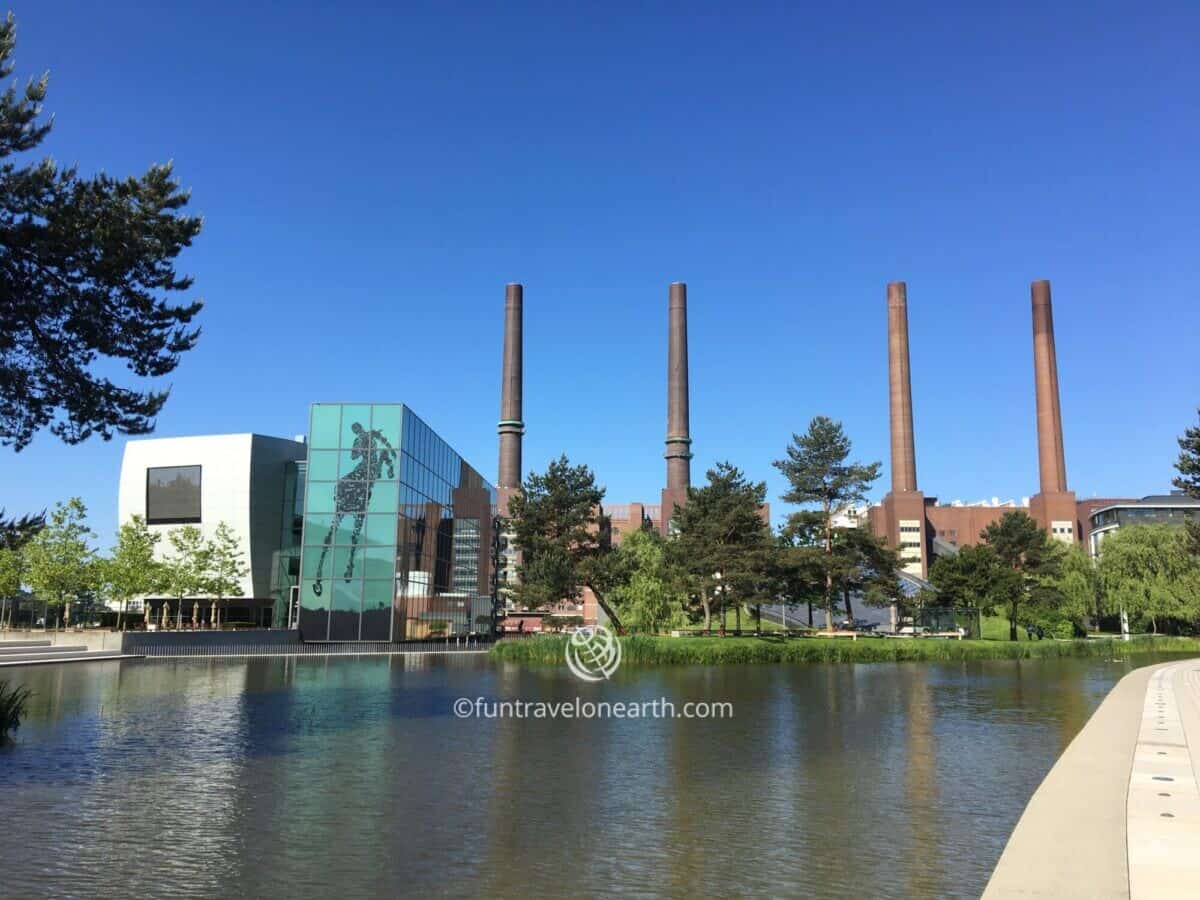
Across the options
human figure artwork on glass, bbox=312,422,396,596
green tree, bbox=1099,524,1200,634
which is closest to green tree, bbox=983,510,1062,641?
green tree, bbox=1099,524,1200,634

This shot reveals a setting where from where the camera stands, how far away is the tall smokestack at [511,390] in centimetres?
11019

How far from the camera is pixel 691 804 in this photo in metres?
11.9

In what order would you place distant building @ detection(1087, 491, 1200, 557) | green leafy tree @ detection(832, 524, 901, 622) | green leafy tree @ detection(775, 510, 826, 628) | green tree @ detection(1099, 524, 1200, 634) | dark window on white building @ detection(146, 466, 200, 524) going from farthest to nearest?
distant building @ detection(1087, 491, 1200, 557) → dark window on white building @ detection(146, 466, 200, 524) → green tree @ detection(1099, 524, 1200, 634) → green leafy tree @ detection(832, 524, 901, 622) → green leafy tree @ detection(775, 510, 826, 628)

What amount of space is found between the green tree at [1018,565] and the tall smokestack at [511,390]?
5822 cm

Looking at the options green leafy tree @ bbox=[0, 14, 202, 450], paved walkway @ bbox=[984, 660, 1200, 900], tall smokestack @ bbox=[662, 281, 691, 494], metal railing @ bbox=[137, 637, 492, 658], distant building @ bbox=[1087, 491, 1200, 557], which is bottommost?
metal railing @ bbox=[137, 637, 492, 658]

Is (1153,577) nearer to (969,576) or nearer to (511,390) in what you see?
(969,576)

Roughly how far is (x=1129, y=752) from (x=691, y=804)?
811cm

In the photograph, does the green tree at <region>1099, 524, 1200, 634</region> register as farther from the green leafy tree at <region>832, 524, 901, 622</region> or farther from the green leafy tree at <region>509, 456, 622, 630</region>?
the green leafy tree at <region>509, 456, 622, 630</region>

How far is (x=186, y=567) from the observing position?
196 feet

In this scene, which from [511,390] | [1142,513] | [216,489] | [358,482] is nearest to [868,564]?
[358,482]

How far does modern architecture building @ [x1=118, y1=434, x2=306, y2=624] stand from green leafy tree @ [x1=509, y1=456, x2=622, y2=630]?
20671 mm

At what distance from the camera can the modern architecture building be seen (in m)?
66.1

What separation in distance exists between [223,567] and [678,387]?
58792mm

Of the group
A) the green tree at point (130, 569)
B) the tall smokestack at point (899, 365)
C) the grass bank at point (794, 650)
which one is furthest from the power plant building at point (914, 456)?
the green tree at point (130, 569)
